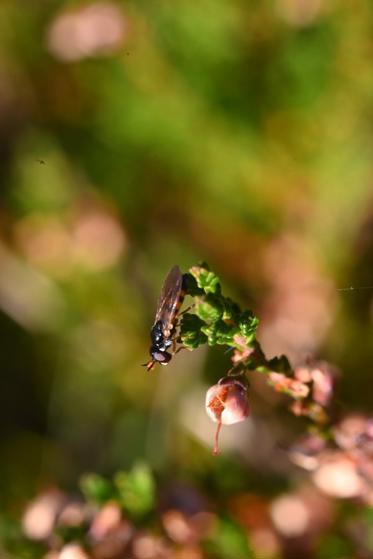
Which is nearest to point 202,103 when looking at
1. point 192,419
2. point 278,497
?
point 192,419

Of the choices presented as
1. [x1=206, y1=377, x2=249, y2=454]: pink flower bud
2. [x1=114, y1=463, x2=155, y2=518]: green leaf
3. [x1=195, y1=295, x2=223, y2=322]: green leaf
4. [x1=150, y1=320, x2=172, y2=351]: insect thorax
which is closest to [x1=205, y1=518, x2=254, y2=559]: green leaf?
[x1=114, y1=463, x2=155, y2=518]: green leaf

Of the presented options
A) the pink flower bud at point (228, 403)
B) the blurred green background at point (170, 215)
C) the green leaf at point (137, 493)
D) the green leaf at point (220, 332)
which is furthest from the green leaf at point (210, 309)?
the blurred green background at point (170, 215)

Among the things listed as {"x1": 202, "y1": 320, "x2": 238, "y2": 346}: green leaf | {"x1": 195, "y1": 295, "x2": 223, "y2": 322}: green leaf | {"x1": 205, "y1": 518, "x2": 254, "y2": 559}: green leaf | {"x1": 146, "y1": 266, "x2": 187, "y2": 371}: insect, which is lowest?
{"x1": 205, "y1": 518, "x2": 254, "y2": 559}: green leaf

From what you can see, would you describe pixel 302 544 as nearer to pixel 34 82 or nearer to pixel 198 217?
pixel 198 217

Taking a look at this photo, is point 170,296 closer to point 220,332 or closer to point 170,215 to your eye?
point 220,332

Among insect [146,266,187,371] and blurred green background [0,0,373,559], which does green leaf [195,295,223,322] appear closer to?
insect [146,266,187,371]

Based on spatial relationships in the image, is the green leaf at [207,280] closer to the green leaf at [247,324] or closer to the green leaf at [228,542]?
the green leaf at [247,324]
